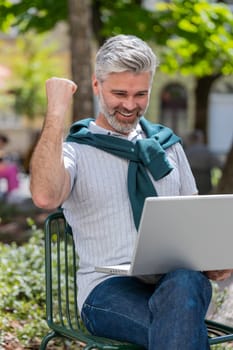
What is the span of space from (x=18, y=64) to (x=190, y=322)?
36.6 m

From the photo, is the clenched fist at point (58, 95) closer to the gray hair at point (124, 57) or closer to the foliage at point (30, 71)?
the gray hair at point (124, 57)

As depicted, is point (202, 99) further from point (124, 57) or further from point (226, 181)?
point (124, 57)

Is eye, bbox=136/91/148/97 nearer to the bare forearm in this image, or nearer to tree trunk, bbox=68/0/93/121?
the bare forearm

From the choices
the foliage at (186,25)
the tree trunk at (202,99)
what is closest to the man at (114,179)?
the foliage at (186,25)

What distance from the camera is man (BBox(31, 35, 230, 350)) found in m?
3.50

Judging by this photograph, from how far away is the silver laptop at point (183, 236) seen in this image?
10.7 feet

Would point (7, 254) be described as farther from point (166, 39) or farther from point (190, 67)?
point (190, 67)

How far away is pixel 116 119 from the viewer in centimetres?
381

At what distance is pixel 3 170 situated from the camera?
52.9 ft

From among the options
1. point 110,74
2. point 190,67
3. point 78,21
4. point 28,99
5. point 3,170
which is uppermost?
point 110,74

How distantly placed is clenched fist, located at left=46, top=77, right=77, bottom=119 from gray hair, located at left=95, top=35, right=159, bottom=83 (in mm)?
167

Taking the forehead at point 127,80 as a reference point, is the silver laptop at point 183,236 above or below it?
below

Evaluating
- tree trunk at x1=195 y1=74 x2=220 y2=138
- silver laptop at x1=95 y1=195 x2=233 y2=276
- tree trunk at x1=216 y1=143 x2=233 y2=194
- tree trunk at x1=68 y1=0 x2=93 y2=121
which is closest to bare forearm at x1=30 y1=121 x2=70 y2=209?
silver laptop at x1=95 y1=195 x2=233 y2=276

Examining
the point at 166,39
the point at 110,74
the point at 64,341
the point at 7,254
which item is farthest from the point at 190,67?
the point at 110,74
